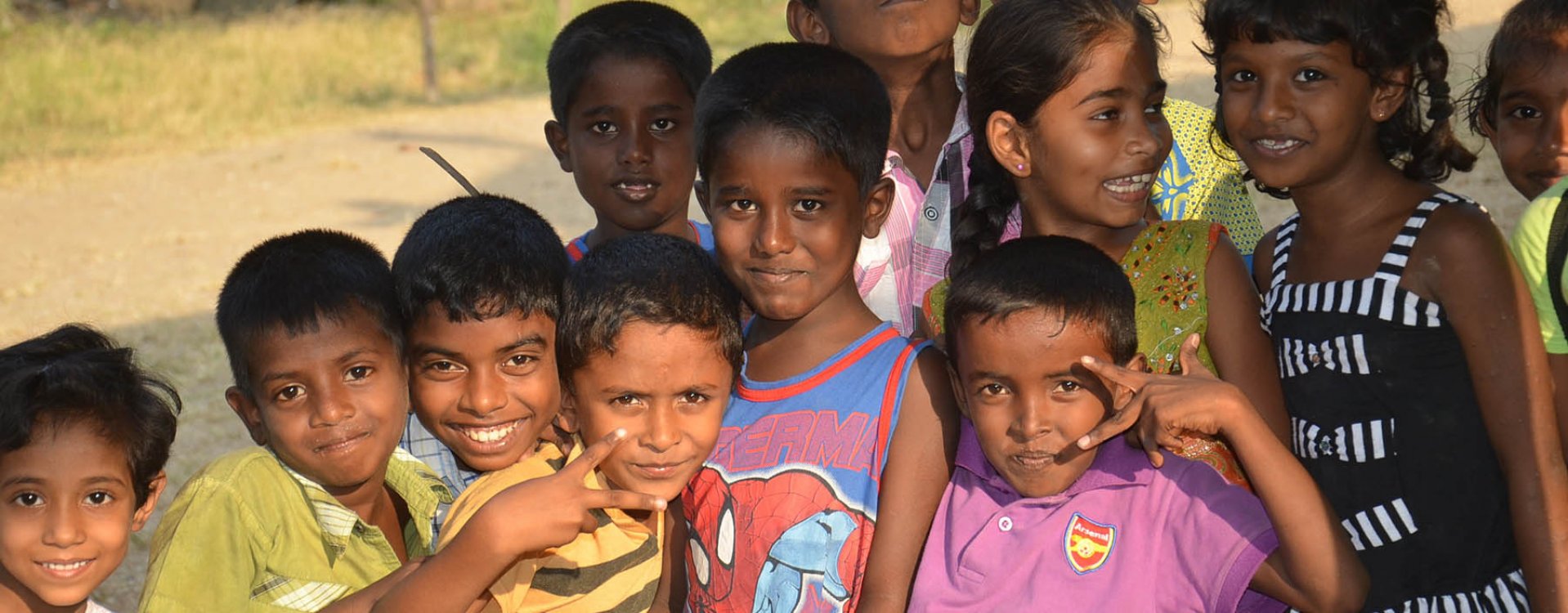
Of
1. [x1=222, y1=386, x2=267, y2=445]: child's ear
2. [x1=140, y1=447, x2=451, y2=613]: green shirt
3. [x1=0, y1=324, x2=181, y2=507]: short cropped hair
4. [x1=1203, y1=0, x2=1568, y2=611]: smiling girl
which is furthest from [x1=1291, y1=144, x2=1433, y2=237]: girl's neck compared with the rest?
[x1=0, y1=324, x2=181, y2=507]: short cropped hair

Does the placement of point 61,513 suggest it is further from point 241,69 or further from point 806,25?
point 241,69

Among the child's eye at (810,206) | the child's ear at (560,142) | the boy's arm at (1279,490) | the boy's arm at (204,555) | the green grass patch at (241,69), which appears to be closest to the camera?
the boy's arm at (1279,490)

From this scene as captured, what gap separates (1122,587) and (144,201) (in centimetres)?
1036

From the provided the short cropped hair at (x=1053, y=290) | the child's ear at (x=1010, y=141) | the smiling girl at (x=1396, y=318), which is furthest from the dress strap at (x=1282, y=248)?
the child's ear at (x=1010, y=141)

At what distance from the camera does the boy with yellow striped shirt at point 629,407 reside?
2375 mm

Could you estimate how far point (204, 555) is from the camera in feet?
7.46

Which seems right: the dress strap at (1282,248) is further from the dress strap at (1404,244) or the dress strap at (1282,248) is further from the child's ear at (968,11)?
the child's ear at (968,11)

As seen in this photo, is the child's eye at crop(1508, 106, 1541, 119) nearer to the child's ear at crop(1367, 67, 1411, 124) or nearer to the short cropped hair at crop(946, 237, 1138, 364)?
the child's ear at crop(1367, 67, 1411, 124)

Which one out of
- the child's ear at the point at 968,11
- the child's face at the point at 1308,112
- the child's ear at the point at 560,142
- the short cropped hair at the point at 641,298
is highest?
the child's ear at the point at 968,11

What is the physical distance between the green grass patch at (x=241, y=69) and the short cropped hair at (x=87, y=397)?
1078 centimetres

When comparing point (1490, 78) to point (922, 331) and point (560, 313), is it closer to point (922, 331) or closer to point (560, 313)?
point (922, 331)

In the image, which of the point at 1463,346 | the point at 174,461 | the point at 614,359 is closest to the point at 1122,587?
the point at 1463,346

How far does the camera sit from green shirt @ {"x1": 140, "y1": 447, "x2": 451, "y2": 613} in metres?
2.26

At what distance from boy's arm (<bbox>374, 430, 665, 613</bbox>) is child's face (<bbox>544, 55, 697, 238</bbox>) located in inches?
45.9
